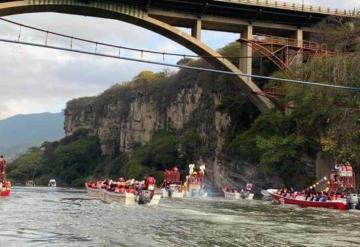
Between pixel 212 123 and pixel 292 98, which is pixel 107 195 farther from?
pixel 212 123

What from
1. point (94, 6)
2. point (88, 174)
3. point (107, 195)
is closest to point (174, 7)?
point (94, 6)

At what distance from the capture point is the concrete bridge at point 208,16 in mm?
47156

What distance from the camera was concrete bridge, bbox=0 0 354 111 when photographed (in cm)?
4716

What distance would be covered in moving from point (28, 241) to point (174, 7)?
124 feet

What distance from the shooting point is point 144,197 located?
32.5 m

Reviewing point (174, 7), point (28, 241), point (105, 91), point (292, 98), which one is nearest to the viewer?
point (28, 241)

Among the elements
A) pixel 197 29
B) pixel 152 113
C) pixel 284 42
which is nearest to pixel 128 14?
pixel 197 29

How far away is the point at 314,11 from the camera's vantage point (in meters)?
53.6

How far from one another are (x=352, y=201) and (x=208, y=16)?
83.6 feet

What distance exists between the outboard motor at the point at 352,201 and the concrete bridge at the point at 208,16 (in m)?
19.2

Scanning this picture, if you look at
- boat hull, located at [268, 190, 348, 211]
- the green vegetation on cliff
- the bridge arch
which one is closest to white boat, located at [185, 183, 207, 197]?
the green vegetation on cliff

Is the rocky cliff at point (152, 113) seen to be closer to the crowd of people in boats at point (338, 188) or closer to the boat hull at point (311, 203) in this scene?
the boat hull at point (311, 203)

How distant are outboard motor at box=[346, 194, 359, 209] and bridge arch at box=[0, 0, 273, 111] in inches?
683

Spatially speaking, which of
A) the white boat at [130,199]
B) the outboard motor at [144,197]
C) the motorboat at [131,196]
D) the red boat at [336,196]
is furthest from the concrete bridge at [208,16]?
the outboard motor at [144,197]
